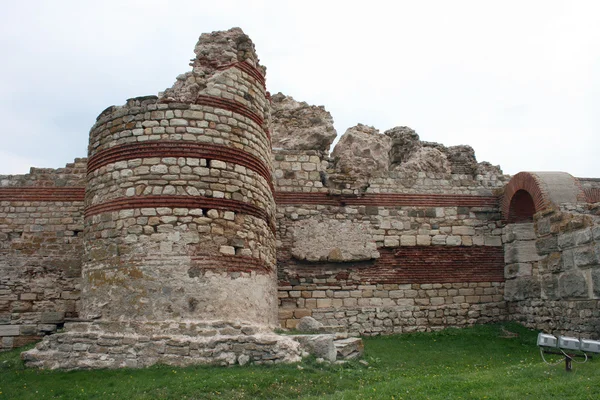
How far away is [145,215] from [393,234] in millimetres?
5809

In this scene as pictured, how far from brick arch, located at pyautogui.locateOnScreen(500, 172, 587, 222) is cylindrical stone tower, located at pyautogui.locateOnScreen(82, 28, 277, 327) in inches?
234

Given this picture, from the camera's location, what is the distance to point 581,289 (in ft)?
34.0

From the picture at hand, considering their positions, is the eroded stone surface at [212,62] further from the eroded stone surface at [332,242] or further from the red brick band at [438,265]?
the red brick band at [438,265]

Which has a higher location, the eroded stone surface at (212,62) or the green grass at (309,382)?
the eroded stone surface at (212,62)

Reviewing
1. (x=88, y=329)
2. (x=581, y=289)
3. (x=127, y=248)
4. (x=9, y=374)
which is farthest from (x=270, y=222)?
(x=581, y=289)

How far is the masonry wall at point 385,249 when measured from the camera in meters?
11.7

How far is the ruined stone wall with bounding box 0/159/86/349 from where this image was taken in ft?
37.4

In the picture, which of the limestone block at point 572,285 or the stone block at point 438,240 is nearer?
the limestone block at point 572,285

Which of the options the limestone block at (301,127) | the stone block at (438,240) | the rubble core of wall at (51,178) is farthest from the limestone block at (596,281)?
the rubble core of wall at (51,178)

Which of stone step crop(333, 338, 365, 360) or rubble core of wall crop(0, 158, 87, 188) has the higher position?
rubble core of wall crop(0, 158, 87, 188)

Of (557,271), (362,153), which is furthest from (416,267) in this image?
(362,153)

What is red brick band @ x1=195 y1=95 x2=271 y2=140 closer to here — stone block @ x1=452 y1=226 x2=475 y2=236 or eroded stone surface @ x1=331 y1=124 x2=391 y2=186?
eroded stone surface @ x1=331 y1=124 x2=391 y2=186

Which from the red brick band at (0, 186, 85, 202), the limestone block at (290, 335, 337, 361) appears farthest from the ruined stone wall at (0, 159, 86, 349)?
the limestone block at (290, 335, 337, 361)

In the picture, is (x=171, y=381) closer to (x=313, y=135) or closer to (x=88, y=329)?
(x=88, y=329)
